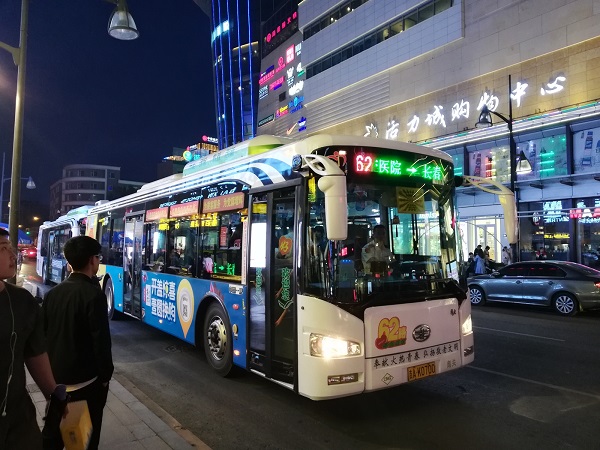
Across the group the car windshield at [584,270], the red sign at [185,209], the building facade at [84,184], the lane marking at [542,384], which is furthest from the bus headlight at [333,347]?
the building facade at [84,184]

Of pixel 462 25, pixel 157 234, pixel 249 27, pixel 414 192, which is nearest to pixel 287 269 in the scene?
pixel 414 192

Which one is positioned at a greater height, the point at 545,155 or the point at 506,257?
the point at 545,155

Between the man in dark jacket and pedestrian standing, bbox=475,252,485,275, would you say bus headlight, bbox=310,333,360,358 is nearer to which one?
the man in dark jacket

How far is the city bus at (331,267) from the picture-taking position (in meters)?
4.55

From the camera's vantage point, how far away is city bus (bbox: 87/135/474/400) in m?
4.55

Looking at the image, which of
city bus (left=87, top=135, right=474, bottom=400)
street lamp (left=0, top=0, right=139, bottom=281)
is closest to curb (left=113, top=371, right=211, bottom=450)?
city bus (left=87, top=135, right=474, bottom=400)

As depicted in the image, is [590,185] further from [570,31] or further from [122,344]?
[122,344]

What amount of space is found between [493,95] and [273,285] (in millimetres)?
21957

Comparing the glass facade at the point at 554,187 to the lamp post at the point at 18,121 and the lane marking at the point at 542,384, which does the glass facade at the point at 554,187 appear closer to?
the lane marking at the point at 542,384

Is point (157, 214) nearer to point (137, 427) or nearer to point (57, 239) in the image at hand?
point (137, 427)

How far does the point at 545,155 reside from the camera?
2177 centimetres

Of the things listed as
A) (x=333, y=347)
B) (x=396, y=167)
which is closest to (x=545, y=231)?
(x=396, y=167)

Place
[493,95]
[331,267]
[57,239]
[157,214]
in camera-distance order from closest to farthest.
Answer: [331,267], [157,214], [57,239], [493,95]

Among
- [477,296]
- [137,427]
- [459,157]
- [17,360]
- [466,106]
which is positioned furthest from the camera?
[459,157]
